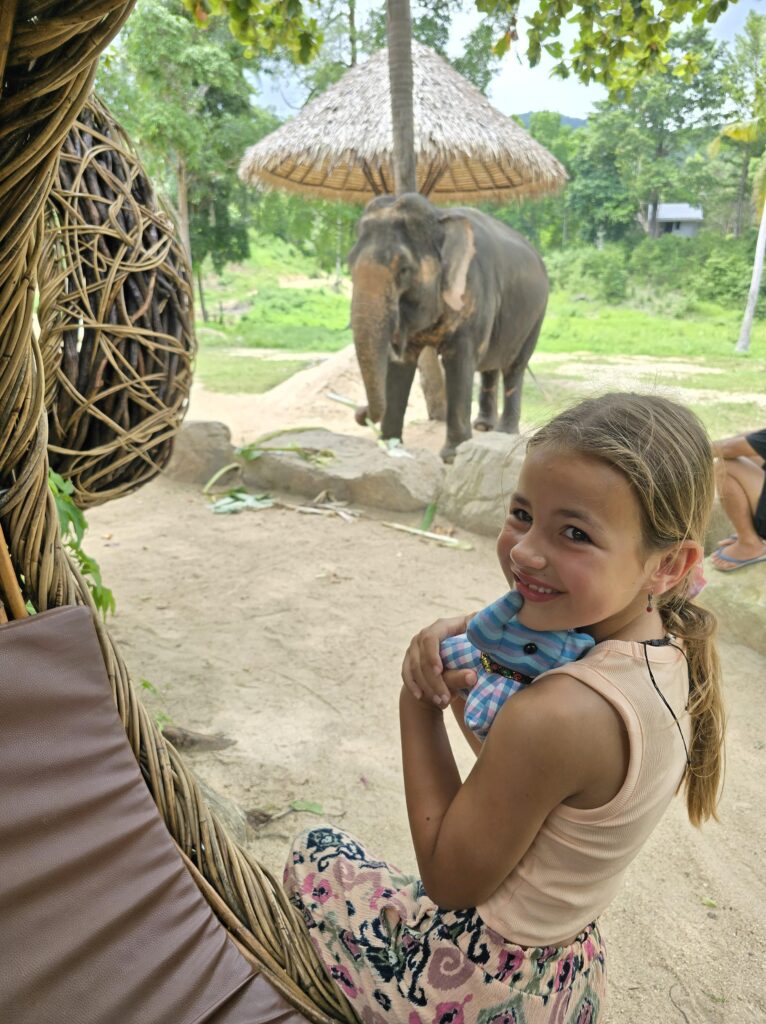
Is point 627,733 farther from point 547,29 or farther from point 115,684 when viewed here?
point 547,29

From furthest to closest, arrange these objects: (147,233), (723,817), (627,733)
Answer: (723,817), (147,233), (627,733)

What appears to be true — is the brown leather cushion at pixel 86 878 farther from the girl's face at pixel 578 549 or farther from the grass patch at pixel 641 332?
the grass patch at pixel 641 332

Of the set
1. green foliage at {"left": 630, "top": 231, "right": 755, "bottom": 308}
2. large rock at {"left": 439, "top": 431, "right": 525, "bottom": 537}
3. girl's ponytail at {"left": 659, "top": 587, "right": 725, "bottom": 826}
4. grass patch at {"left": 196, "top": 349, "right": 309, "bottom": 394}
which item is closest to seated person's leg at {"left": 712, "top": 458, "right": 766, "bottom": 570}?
large rock at {"left": 439, "top": 431, "right": 525, "bottom": 537}

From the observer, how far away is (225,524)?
16.6 ft

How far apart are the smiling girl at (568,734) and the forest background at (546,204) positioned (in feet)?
18.0

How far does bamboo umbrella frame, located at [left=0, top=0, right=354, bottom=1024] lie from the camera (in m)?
0.87

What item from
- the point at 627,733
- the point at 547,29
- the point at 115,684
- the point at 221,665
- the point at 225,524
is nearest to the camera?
the point at 627,733

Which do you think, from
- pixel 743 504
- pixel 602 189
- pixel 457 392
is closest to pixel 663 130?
pixel 602 189

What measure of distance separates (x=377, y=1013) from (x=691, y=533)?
84 cm

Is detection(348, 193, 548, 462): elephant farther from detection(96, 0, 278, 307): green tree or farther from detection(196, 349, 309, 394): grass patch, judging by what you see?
detection(96, 0, 278, 307): green tree

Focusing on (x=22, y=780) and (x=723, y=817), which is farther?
(x=723, y=817)

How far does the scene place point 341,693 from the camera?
3061 millimetres

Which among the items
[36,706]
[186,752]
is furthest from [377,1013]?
[186,752]

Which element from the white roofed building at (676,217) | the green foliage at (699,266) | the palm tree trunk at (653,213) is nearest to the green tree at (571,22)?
the green foliage at (699,266)
